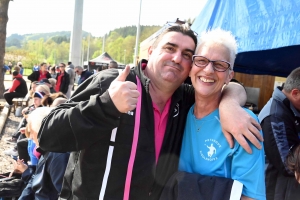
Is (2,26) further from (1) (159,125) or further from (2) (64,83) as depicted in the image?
(1) (159,125)

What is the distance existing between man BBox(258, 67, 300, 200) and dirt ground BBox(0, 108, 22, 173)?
4310mm

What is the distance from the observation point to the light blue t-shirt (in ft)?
4.86

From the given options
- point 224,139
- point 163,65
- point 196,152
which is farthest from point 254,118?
point 163,65

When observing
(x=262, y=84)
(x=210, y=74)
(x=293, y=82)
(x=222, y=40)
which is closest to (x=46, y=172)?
(x=210, y=74)

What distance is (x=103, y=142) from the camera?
63.2 inches

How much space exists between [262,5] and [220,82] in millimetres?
870

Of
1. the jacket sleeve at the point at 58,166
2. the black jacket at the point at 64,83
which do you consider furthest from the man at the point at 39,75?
the jacket sleeve at the point at 58,166

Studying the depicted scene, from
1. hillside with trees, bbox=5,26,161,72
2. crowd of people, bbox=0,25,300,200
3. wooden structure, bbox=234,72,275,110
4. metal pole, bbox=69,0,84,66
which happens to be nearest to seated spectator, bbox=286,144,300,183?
crowd of people, bbox=0,25,300,200

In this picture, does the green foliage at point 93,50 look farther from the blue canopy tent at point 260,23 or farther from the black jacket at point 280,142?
the black jacket at point 280,142

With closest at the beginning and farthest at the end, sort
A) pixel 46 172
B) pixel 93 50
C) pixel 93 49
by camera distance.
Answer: pixel 46 172 → pixel 93 50 → pixel 93 49

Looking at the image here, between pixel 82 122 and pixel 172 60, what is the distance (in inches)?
25.3

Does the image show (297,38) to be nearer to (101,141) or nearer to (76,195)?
(101,141)

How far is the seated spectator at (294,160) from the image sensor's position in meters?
2.19

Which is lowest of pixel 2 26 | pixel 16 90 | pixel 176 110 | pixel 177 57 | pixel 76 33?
pixel 16 90
